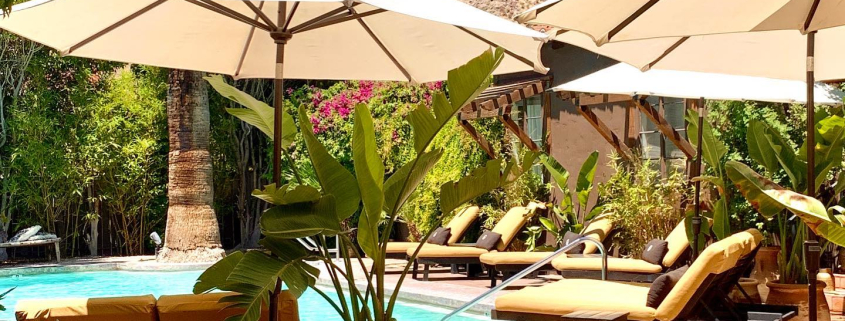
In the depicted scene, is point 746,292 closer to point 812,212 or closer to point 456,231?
point 812,212

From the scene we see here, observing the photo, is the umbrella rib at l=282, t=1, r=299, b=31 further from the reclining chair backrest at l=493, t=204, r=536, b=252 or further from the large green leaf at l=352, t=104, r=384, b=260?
the reclining chair backrest at l=493, t=204, r=536, b=252

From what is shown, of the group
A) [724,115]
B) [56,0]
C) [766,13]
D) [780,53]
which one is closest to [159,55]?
[56,0]

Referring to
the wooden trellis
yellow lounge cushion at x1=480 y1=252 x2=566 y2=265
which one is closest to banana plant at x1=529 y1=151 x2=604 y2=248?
the wooden trellis

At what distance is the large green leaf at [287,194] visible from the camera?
4.52 metres

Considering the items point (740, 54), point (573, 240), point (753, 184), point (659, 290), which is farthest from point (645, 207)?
point (753, 184)

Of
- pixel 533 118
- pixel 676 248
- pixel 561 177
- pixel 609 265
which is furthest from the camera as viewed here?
pixel 533 118

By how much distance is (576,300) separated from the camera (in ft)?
22.0

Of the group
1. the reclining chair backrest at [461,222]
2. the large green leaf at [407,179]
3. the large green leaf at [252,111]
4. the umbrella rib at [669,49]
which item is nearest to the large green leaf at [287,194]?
the large green leaf at [407,179]

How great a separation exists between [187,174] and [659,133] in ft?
26.8

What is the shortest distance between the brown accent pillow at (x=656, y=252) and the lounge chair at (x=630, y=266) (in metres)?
0.06

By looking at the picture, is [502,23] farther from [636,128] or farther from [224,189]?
[224,189]

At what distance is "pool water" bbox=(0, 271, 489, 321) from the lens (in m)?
11.6

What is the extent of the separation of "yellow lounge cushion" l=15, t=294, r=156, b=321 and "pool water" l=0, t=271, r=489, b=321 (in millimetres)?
6060

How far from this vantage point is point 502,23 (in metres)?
5.15
